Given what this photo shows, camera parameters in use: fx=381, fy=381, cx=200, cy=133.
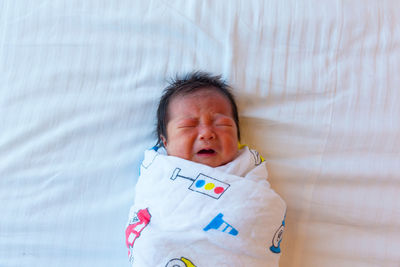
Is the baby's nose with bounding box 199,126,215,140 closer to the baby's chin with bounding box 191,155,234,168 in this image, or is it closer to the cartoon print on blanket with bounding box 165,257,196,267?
the baby's chin with bounding box 191,155,234,168

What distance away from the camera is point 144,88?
3.48 feet

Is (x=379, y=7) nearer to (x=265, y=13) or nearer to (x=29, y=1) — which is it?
(x=265, y=13)

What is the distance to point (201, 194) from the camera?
88 centimetres

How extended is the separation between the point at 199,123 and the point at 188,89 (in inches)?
4.1

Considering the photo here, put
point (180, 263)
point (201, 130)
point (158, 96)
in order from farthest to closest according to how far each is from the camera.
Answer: point (158, 96)
point (201, 130)
point (180, 263)

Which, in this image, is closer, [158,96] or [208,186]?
[208,186]

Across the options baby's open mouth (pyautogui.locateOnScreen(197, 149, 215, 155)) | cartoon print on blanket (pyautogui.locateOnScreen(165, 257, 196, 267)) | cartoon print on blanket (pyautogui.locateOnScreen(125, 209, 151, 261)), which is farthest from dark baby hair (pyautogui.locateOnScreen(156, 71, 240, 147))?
cartoon print on blanket (pyautogui.locateOnScreen(165, 257, 196, 267))

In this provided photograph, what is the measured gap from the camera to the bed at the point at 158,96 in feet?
3.30

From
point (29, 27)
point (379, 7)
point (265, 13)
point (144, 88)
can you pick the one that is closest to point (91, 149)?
point (144, 88)

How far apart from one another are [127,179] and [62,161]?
0.18 meters

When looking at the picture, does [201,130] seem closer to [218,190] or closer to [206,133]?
[206,133]

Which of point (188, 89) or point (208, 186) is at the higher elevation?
point (188, 89)

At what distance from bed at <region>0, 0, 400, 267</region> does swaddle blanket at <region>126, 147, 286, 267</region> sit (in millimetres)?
130

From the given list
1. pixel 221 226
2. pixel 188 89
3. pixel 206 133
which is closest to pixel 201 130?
pixel 206 133
